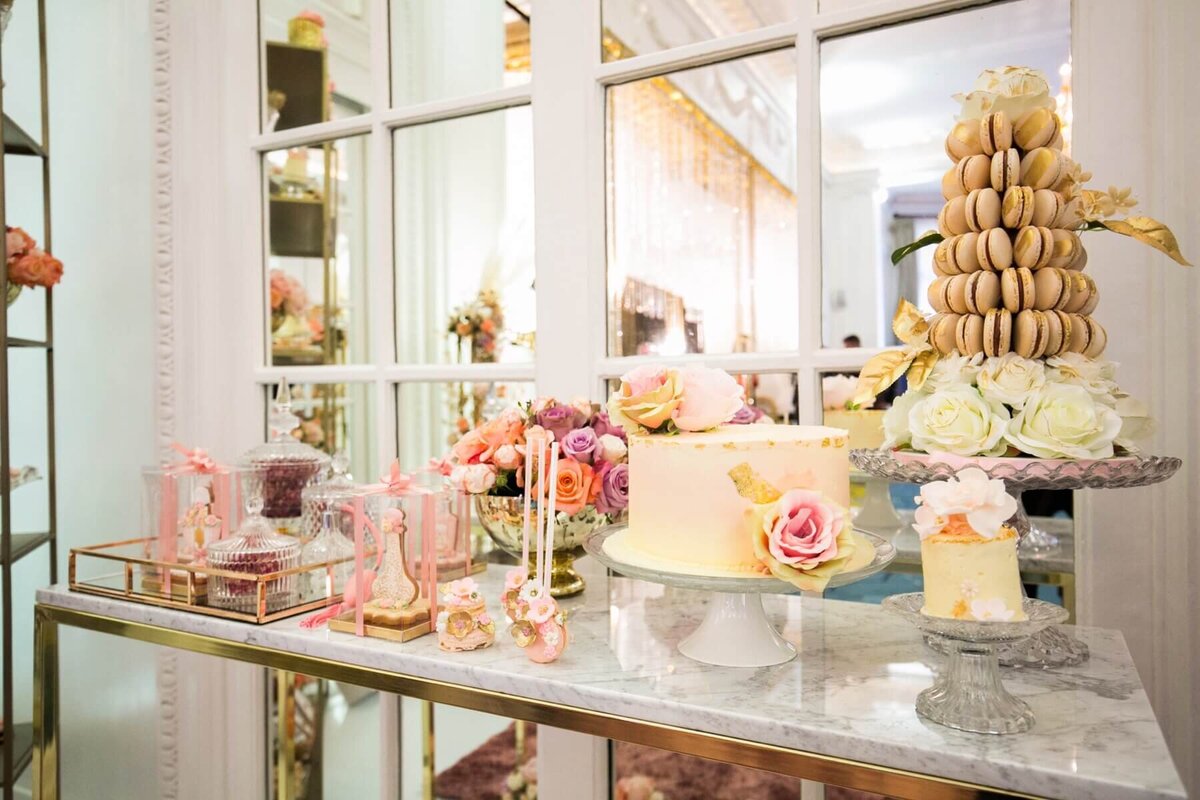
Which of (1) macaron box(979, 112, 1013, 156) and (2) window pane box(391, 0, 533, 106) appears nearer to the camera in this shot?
(1) macaron box(979, 112, 1013, 156)

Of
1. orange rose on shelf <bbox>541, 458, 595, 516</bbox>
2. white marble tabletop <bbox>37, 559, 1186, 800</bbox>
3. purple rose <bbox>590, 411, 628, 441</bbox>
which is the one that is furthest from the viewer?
purple rose <bbox>590, 411, 628, 441</bbox>

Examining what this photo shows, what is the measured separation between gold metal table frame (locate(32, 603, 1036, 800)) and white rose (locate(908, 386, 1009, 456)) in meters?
0.34

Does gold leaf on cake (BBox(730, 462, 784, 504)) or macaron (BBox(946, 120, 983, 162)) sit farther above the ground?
macaron (BBox(946, 120, 983, 162))

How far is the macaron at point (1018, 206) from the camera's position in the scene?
33.8 inches

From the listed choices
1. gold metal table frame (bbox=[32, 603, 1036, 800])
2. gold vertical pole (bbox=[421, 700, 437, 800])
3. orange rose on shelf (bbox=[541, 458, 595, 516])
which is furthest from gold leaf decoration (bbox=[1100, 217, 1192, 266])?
gold vertical pole (bbox=[421, 700, 437, 800])

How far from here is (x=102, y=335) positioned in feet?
6.31

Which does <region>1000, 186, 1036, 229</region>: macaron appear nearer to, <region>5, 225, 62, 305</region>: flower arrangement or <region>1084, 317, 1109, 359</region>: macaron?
<region>1084, 317, 1109, 359</region>: macaron

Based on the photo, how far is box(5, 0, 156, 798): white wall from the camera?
1.89 m

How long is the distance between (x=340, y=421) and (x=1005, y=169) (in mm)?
1504

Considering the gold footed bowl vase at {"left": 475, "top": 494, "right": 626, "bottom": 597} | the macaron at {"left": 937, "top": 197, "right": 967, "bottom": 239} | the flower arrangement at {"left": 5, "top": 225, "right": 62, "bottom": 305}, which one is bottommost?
the gold footed bowl vase at {"left": 475, "top": 494, "right": 626, "bottom": 597}

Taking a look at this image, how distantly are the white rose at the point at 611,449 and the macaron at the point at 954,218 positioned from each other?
1.78ft

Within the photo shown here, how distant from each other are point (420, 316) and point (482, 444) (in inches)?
25.3

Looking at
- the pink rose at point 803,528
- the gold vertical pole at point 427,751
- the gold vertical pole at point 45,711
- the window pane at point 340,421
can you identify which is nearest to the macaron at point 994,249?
the pink rose at point 803,528

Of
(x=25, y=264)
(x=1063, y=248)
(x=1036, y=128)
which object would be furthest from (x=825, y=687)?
(x=25, y=264)
